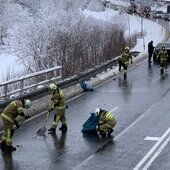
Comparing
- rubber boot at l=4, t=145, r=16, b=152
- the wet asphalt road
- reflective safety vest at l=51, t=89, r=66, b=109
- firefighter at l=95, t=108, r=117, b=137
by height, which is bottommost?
the wet asphalt road

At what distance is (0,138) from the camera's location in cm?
1650

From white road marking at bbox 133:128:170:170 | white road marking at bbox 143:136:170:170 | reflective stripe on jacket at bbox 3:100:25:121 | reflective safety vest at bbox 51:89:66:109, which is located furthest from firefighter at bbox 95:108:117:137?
reflective stripe on jacket at bbox 3:100:25:121

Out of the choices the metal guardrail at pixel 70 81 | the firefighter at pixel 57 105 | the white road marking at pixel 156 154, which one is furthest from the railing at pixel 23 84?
the white road marking at pixel 156 154

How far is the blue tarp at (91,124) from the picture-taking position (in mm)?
17219

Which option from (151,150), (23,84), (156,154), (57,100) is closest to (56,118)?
(57,100)

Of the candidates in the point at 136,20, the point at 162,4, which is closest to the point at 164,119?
the point at 136,20

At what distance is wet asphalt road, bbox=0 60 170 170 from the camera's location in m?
14.0

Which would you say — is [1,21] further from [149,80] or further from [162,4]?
[162,4]

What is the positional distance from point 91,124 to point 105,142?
1227mm

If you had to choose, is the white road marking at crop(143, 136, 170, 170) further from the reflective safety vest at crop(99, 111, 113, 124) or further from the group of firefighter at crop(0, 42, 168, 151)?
the reflective safety vest at crop(99, 111, 113, 124)

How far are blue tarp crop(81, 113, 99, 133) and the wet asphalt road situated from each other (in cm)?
27

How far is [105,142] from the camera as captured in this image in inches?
641

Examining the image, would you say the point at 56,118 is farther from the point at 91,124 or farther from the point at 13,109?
the point at 13,109

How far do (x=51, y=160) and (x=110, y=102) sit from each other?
30.5 feet
